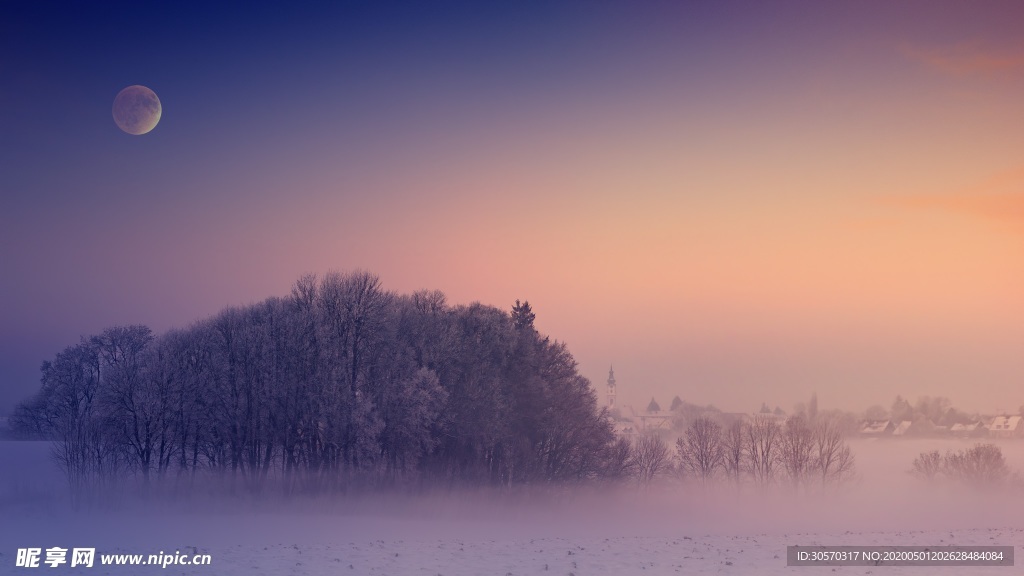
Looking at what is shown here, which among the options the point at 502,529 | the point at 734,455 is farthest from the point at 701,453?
the point at 502,529

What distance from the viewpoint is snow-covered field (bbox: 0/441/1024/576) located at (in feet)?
110

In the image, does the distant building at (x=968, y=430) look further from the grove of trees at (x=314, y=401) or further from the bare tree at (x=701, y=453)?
the grove of trees at (x=314, y=401)

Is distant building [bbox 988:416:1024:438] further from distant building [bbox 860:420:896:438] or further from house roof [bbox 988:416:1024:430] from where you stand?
distant building [bbox 860:420:896:438]

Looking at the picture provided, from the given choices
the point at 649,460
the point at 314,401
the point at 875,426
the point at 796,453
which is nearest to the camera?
the point at 314,401

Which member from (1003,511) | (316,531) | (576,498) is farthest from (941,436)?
(316,531)

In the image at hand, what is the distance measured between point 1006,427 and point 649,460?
120107mm

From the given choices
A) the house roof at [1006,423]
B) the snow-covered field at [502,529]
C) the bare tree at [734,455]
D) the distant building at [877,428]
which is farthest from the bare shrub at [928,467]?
the distant building at [877,428]

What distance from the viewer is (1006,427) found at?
573 ft

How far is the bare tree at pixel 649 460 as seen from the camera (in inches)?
3615

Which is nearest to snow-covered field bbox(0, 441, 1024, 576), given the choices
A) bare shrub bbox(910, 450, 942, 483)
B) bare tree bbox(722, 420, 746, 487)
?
bare tree bbox(722, 420, 746, 487)

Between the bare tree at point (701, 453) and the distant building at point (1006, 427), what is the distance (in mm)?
94769

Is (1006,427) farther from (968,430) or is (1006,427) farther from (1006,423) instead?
(968,430)

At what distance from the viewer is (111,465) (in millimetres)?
61219

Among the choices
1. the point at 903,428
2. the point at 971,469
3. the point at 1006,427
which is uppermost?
the point at 1006,427
